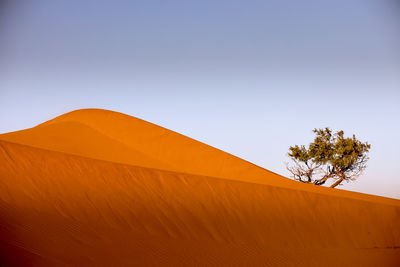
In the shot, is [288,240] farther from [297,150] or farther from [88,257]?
[297,150]

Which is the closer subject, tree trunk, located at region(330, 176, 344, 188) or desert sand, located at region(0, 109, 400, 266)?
desert sand, located at region(0, 109, 400, 266)

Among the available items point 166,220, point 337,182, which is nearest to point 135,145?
point 166,220

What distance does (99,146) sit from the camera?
1536 centimetres

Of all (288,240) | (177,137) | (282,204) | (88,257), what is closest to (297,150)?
(177,137)

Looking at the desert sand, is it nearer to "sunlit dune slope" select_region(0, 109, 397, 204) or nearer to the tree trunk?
"sunlit dune slope" select_region(0, 109, 397, 204)

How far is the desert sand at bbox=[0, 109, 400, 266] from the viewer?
611 cm

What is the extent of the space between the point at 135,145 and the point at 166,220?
9.22 meters

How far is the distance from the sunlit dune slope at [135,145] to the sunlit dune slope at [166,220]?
3684 millimetres

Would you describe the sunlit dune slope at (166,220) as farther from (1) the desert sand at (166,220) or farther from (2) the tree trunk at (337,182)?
(2) the tree trunk at (337,182)

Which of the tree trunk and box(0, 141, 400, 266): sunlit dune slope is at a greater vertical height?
the tree trunk

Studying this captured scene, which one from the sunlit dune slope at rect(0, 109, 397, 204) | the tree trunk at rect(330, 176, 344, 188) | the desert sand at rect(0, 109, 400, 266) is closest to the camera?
the desert sand at rect(0, 109, 400, 266)

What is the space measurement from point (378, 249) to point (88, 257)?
6.56 meters

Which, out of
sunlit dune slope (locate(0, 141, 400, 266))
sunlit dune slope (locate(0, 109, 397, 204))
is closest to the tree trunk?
sunlit dune slope (locate(0, 109, 397, 204))

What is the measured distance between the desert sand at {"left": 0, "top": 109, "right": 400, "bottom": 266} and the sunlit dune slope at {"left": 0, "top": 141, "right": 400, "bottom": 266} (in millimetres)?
20
